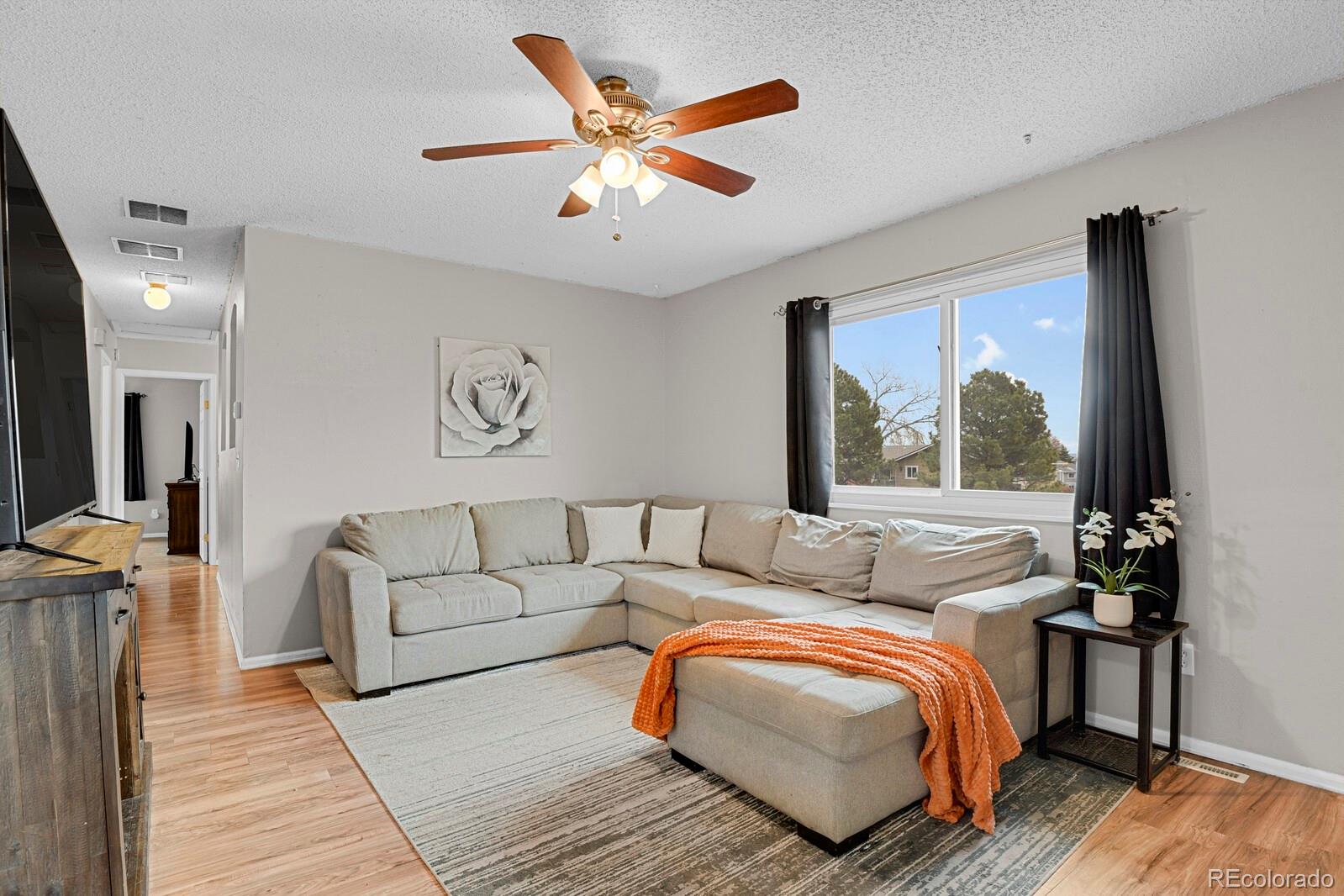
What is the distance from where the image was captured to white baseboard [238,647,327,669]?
155 inches

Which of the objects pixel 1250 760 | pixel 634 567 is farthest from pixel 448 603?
pixel 1250 760

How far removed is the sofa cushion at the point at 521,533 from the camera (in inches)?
176

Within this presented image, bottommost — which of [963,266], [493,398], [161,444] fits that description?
[161,444]

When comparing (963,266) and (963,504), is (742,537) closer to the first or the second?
(963,504)

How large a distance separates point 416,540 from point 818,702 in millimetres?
2839

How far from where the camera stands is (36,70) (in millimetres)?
Result: 2303

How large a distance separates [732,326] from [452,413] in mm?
2061

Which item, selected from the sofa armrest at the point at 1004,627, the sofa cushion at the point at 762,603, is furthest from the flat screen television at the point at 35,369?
the sofa armrest at the point at 1004,627

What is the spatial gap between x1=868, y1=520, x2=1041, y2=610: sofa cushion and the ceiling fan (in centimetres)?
187

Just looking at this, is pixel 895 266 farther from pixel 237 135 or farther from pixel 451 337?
pixel 237 135

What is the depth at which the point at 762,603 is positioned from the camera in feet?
11.3

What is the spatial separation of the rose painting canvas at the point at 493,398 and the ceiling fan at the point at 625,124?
2172mm

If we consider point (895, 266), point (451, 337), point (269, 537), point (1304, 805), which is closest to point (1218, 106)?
point (895, 266)

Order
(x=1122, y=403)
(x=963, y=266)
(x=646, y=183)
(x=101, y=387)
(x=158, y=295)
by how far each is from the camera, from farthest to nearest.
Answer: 1. (x=101, y=387)
2. (x=158, y=295)
3. (x=963, y=266)
4. (x=1122, y=403)
5. (x=646, y=183)
